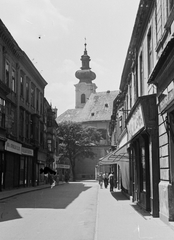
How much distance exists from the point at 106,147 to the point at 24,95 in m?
42.5

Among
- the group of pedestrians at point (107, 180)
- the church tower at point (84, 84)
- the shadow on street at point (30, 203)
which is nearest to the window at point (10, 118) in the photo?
the shadow on street at point (30, 203)

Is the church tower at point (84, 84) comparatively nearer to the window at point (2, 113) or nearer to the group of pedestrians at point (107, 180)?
the group of pedestrians at point (107, 180)

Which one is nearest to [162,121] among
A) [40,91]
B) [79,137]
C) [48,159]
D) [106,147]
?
[40,91]

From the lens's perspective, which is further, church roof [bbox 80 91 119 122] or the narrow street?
church roof [bbox 80 91 119 122]

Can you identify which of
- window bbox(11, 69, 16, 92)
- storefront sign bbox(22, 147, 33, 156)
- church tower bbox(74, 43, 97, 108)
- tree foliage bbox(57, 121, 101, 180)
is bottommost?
storefront sign bbox(22, 147, 33, 156)

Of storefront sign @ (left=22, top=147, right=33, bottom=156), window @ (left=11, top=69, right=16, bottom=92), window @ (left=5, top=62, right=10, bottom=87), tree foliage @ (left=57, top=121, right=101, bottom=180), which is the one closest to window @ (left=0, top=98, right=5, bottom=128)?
window @ (left=5, top=62, right=10, bottom=87)

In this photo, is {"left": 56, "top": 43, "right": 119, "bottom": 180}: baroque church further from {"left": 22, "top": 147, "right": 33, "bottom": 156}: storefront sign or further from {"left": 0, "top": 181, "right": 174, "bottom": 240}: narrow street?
{"left": 0, "top": 181, "right": 174, "bottom": 240}: narrow street

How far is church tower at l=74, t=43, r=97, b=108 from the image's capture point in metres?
98.8

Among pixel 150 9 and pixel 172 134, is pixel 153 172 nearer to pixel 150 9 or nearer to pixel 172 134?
pixel 172 134

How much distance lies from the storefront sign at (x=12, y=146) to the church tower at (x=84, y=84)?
6413 cm

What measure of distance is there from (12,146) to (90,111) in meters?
55.8

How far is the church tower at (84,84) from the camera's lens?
9881 cm

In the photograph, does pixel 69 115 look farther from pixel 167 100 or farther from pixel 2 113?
pixel 167 100

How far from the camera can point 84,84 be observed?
99.7m
